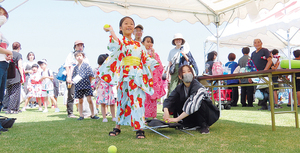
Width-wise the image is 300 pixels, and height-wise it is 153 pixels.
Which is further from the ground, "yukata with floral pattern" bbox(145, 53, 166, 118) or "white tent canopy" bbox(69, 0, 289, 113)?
"white tent canopy" bbox(69, 0, 289, 113)

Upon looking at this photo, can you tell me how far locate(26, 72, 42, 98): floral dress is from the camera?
27.7 ft

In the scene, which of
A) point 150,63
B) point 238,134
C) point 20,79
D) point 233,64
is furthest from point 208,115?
point 20,79

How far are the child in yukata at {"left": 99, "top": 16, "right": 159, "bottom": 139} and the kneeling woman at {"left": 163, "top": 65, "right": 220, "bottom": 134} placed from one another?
42 cm

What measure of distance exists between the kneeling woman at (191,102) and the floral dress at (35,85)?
252 inches

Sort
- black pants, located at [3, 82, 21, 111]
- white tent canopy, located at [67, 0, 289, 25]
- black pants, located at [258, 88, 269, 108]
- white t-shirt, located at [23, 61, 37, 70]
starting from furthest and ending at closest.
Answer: white t-shirt, located at [23, 61, 37, 70] → black pants, located at [258, 88, 269, 108] → black pants, located at [3, 82, 21, 111] → white tent canopy, located at [67, 0, 289, 25]

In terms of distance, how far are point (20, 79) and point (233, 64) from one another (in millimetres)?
6237

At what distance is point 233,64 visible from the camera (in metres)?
7.68

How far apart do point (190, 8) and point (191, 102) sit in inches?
146

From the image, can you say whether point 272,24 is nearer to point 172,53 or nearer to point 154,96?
point 172,53

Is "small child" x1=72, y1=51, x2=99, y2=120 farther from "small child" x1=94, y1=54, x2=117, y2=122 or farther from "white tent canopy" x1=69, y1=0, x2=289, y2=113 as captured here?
"white tent canopy" x1=69, y1=0, x2=289, y2=113

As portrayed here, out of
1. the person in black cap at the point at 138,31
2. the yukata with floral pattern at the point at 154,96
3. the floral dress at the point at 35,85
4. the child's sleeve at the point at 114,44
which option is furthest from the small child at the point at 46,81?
the child's sleeve at the point at 114,44

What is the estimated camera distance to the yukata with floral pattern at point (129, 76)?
10.6 ft

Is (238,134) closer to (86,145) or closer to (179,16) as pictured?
(86,145)

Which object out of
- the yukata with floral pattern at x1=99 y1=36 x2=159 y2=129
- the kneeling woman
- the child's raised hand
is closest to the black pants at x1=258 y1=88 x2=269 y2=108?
the kneeling woman
